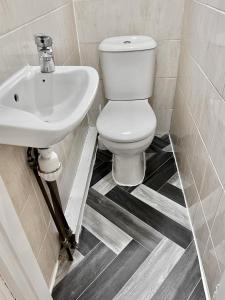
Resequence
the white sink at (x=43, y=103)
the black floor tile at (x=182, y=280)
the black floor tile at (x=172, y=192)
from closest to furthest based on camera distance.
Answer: the white sink at (x=43, y=103), the black floor tile at (x=182, y=280), the black floor tile at (x=172, y=192)

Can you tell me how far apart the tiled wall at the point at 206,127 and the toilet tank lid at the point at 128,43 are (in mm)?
225

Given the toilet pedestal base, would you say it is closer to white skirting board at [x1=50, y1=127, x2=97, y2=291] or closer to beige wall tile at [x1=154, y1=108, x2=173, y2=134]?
white skirting board at [x1=50, y1=127, x2=97, y2=291]

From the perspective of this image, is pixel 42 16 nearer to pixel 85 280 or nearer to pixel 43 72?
pixel 43 72

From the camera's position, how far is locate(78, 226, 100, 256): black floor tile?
47.4 inches

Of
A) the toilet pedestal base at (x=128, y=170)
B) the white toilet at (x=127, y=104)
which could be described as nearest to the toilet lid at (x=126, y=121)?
the white toilet at (x=127, y=104)

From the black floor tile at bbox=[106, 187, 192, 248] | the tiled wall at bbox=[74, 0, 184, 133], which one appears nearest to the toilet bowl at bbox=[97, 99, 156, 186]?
the black floor tile at bbox=[106, 187, 192, 248]

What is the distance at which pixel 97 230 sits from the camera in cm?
129

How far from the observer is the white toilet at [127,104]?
1.29 metres

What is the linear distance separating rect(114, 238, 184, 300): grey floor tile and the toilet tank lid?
1.11m

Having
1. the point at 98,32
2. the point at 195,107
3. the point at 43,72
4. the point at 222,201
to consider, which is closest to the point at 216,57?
the point at 195,107

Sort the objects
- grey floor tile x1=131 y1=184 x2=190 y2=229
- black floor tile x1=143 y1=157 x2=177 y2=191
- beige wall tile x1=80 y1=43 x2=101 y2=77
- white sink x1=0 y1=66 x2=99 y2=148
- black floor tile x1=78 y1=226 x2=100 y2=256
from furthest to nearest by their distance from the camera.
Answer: beige wall tile x1=80 y1=43 x2=101 y2=77 → black floor tile x1=143 y1=157 x2=177 y2=191 → grey floor tile x1=131 y1=184 x2=190 y2=229 → black floor tile x1=78 y1=226 x2=100 y2=256 → white sink x1=0 y1=66 x2=99 y2=148

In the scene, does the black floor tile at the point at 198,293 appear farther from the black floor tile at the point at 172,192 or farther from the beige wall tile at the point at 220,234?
the black floor tile at the point at 172,192

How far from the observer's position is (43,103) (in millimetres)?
930

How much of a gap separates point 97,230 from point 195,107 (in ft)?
2.75
